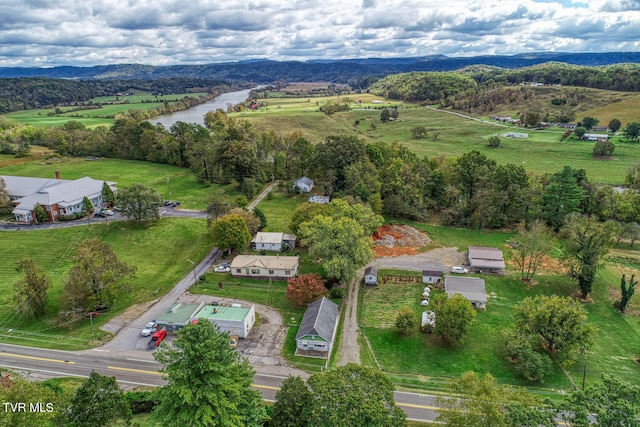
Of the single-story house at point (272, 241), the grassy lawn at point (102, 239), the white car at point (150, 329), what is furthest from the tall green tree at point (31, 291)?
the single-story house at point (272, 241)

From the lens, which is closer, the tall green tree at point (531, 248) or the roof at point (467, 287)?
the roof at point (467, 287)

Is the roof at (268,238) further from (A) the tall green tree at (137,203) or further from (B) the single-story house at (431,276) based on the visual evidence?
(B) the single-story house at (431,276)

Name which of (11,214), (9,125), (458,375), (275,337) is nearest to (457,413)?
(458,375)

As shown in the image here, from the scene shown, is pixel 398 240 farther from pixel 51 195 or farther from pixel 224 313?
pixel 51 195

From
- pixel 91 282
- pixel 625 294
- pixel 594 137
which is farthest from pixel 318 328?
pixel 594 137

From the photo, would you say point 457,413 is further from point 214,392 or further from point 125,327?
point 125,327

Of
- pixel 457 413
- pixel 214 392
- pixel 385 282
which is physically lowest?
pixel 385 282
